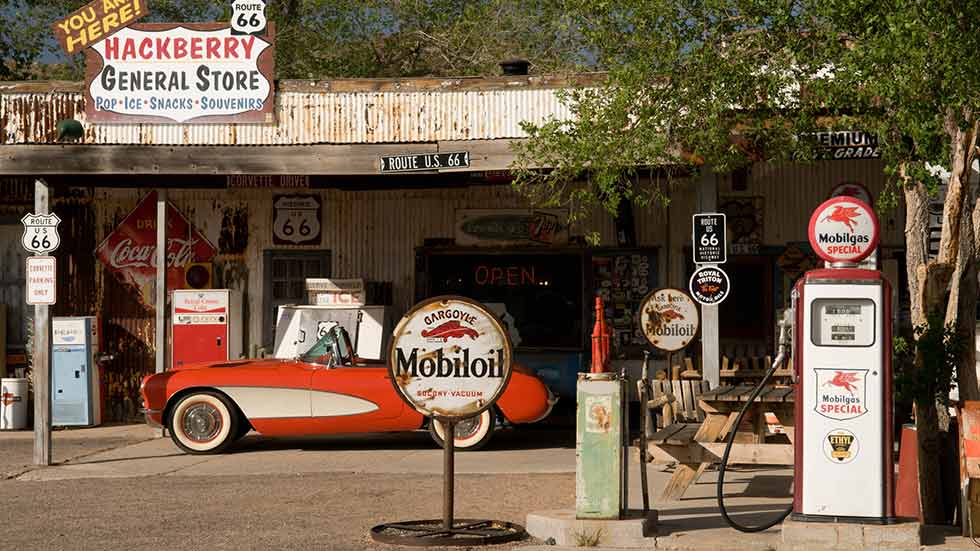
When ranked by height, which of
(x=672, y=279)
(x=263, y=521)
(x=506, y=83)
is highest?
(x=506, y=83)

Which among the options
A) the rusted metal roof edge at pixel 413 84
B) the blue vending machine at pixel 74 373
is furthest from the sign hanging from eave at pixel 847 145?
the blue vending machine at pixel 74 373

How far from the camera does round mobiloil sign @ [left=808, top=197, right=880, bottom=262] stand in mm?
8750

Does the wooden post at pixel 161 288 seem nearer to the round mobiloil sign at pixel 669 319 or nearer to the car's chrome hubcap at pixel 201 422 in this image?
the car's chrome hubcap at pixel 201 422

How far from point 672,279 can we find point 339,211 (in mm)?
4447

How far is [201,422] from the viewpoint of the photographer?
584 inches

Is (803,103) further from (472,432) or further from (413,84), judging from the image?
(413,84)

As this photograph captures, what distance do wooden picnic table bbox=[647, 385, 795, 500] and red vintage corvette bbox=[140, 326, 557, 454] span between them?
10.1 ft

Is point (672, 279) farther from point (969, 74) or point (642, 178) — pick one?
point (969, 74)

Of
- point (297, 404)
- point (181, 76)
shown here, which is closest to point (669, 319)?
point (297, 404)

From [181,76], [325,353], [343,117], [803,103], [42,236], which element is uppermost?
[181,76]

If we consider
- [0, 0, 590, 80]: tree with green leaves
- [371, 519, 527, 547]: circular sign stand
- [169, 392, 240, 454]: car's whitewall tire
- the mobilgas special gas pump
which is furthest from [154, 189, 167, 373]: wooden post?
[0, 0, 590, 80]: tree with green leaves

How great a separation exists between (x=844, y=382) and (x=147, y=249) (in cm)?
1201

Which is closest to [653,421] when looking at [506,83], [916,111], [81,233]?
[506,83]

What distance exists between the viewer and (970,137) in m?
10.7
